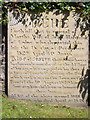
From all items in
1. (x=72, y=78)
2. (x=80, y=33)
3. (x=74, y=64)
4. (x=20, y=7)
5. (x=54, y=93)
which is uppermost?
(x=20, y=7)

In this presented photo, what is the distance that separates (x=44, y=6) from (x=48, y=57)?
3.50 ft

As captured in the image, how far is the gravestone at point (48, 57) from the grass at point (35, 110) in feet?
0.68

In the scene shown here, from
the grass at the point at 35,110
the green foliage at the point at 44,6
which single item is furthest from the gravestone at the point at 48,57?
the grass at the point at 35,110

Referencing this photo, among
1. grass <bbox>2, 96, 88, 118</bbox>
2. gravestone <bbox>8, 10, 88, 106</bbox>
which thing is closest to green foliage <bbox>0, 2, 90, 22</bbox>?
gravestone <bbox>8, 10, 88, 106</bbox>

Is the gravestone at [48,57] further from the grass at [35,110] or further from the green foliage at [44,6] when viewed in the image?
the grass at [35,110]

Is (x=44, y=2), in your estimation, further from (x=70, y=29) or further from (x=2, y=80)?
(x=2, y=80)

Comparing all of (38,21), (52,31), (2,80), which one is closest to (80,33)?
(52,31)

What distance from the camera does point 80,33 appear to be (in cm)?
495

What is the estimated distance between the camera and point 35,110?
4.48 meters

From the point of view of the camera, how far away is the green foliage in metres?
4.86

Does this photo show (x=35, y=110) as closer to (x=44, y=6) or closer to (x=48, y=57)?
(x=48, y=57)

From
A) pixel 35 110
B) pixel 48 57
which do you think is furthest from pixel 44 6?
pixel 35 110

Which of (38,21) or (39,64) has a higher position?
(38,21)

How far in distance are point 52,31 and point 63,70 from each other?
2.82 feet
